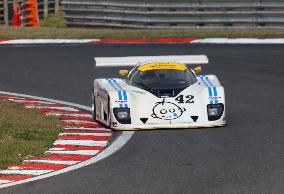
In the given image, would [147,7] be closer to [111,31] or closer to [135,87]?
[111,31]

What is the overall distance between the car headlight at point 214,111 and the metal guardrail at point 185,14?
18.5m

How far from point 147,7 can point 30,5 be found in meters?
12.8

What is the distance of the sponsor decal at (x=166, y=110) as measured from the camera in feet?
54.3

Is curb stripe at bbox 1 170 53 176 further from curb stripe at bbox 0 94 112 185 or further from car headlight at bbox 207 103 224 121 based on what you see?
car headlight at bbox 207 103 224 121

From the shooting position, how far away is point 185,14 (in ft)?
120

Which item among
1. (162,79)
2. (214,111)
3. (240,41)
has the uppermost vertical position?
(240,41)

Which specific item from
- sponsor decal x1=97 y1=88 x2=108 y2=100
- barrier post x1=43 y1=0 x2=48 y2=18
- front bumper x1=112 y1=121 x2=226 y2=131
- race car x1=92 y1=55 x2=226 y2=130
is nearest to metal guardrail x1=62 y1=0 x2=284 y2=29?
barrier post x1=43 y1=0 x2=48 y2=18

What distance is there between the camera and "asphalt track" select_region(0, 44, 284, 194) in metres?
12.0

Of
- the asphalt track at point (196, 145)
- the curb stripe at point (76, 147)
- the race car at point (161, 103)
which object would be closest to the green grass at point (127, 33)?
the asphalt track at point (196, 145)

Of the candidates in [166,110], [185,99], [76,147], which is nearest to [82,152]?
[76,147]

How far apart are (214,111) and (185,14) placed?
20.1 meters

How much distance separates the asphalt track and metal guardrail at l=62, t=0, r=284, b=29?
782cm

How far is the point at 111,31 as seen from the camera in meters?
37.4

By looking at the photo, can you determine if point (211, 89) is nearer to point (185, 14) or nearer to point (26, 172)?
point (26, 172)
